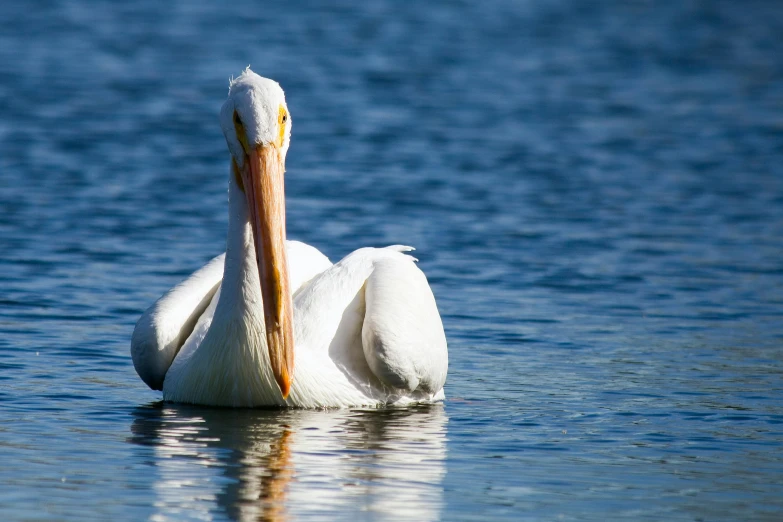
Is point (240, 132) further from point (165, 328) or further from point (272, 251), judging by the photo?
point (165, 328)

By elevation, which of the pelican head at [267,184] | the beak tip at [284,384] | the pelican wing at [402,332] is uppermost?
the pelican head at [267,184]

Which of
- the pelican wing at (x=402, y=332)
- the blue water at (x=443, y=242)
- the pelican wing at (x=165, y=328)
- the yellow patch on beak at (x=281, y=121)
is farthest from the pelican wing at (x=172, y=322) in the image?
the yellow patch on beak at (x=281, y=121)

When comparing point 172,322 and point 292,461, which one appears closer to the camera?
point 292,461

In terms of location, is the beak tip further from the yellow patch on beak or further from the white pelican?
the yellow patch on beak

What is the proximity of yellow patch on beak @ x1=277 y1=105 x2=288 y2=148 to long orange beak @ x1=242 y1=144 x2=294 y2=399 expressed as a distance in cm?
4

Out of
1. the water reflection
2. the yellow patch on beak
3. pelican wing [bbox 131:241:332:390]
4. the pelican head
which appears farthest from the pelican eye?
the water reflection

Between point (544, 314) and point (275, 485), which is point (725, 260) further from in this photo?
point (275, 485)

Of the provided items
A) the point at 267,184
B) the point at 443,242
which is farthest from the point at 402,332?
the point at 443,242

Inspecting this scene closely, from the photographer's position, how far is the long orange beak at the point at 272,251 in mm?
5977

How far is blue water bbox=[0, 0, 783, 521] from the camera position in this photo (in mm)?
5418

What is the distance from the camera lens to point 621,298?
9.38m

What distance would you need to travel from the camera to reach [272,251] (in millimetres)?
6055

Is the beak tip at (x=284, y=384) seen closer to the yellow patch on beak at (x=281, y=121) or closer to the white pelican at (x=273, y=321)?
the white pelican at (x=273, y=321)

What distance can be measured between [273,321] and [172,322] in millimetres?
853
